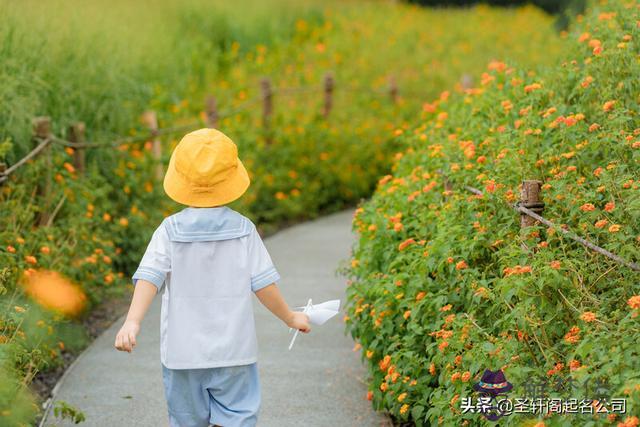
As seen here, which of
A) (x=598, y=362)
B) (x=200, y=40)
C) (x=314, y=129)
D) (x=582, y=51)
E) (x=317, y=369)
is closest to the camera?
(x=598, y=362)

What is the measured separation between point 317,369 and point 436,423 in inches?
74.8

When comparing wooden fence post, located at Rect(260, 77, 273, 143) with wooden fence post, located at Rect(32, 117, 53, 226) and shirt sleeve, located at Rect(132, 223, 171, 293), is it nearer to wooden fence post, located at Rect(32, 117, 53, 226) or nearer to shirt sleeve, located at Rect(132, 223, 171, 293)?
wooden fence post, located at Rect(32, 117, 53, 226)

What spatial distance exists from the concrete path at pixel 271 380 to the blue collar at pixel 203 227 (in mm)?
1836

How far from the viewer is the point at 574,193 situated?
16.1ft

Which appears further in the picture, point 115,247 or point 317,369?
point 115,247

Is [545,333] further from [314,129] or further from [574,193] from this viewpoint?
[314,129]

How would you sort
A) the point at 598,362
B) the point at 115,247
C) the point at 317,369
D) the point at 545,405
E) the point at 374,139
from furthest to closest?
1. the point at 374,139
2. the point at 115,247
3. the point at 317,369
4. the point at 545,405
5. the point at 598,362

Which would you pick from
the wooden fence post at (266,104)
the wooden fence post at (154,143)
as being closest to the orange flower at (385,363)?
the wooden fence post at (154,143)

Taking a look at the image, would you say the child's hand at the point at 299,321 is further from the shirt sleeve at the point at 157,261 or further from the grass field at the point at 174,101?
the grass field at the point at 174,101

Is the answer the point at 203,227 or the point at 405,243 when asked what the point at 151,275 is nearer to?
the point at 203,227

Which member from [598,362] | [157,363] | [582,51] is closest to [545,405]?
[598,362]

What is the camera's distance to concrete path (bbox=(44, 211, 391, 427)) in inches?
213

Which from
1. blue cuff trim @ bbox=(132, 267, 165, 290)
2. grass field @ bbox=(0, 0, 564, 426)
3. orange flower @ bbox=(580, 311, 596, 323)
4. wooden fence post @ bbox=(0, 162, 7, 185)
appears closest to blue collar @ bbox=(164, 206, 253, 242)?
blue cuff trim @ bbox=(132, 267, 165, 290)

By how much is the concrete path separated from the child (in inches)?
63.8
